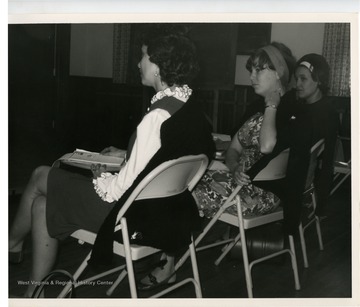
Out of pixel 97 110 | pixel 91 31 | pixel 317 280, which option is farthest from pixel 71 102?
pixel 317 280

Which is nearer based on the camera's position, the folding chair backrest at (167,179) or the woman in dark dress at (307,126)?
the folding chair backrest at (167,179)

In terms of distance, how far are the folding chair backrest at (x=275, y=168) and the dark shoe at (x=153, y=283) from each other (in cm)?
64

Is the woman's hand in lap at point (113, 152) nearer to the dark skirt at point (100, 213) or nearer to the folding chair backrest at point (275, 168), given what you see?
the dark skirt at point (100, 213)

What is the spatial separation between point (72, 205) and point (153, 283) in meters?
0.67

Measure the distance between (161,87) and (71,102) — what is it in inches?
83.0

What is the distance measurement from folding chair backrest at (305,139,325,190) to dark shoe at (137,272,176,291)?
31.2 inches

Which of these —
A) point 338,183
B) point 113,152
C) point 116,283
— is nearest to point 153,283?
point 116,283

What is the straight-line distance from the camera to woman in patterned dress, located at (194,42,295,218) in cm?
210

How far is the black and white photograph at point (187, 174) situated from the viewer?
5.47ft

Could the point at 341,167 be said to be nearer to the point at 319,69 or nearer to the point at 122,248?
the point at 319,69

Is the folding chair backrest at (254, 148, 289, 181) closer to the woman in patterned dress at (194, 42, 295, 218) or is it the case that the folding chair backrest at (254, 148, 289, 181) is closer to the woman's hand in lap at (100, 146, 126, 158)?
the woman in patterned dress at (194, 42, 295, 218)

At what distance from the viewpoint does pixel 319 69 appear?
216 cm

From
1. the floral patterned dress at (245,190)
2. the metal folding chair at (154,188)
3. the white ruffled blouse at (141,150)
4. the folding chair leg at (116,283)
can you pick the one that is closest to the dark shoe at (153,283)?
the folding chair leg at (116,283)

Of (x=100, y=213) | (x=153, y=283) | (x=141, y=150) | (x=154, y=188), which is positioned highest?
(x=141, y=150)
